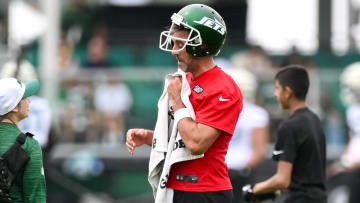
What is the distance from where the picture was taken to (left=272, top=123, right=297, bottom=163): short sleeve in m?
6.75

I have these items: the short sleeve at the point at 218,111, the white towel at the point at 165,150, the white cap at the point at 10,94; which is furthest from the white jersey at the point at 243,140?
the white cap at the point at 10,94

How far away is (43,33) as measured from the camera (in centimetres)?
1380

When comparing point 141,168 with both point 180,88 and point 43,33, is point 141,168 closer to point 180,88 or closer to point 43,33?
point 43,33

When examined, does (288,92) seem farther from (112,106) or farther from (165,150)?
(112,106)

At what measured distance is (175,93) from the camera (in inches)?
215

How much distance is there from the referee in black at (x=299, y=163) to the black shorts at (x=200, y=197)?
52.4 inches

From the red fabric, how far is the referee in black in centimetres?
131

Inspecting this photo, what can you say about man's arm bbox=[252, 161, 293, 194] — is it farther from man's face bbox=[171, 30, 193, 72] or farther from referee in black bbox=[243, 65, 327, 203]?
man's face bbox=[171, 30, 193, 72]

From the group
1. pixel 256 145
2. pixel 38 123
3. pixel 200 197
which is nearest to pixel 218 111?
pixel 200 197

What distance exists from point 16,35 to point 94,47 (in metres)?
1.34

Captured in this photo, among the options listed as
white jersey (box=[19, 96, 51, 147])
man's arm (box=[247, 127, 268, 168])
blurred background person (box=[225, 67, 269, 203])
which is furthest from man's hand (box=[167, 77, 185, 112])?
man's arm (box=[247, 127, 268, 168])

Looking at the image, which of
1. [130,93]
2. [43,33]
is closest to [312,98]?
[130,93]

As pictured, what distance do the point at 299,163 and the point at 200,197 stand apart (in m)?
1.67

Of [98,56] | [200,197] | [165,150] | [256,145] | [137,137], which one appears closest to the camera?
[200,197]
